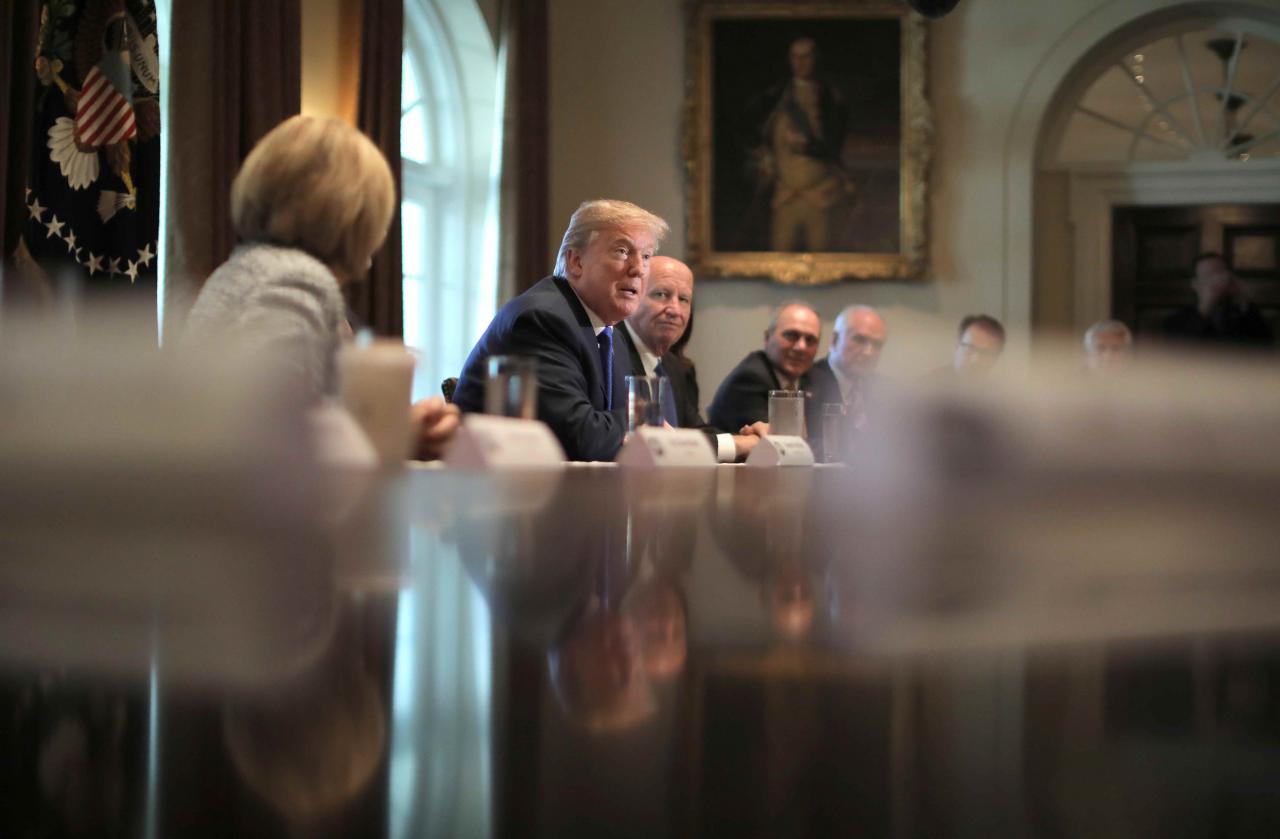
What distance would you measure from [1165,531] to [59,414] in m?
0.76

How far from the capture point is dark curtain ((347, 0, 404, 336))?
6.92 meters

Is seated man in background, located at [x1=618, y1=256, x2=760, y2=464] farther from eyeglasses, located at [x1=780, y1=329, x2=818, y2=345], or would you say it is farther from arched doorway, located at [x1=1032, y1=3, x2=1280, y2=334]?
arched doorway, located at [x1=1032, y1=3, x2=1280, y2=334]

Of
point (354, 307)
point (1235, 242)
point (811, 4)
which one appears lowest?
point (354, 307)

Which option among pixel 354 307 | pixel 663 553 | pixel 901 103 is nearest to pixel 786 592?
pixel 663 553

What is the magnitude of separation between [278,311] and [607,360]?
97.4 inches

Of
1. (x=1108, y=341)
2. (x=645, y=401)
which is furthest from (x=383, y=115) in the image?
(x=645, y=401)

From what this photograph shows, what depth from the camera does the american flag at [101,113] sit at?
5078mm

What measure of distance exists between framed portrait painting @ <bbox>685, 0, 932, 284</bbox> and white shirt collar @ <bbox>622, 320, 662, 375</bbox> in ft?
13.6

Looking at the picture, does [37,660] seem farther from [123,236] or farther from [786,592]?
[123,236]

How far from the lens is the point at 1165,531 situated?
2.80ft

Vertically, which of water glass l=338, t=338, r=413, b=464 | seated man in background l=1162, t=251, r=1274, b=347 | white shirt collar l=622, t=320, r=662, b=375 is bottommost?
water glass l=338, t=338, r=413, b=464

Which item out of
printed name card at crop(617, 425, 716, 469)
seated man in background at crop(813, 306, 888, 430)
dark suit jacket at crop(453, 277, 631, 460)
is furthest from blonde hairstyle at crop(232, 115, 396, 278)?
seated man in background at crop(813, 306, 888, 430)

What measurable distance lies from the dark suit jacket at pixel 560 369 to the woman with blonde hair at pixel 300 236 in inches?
46.1

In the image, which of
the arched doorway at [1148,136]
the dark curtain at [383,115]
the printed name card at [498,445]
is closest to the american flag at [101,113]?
the dark curtain at [383,115]
